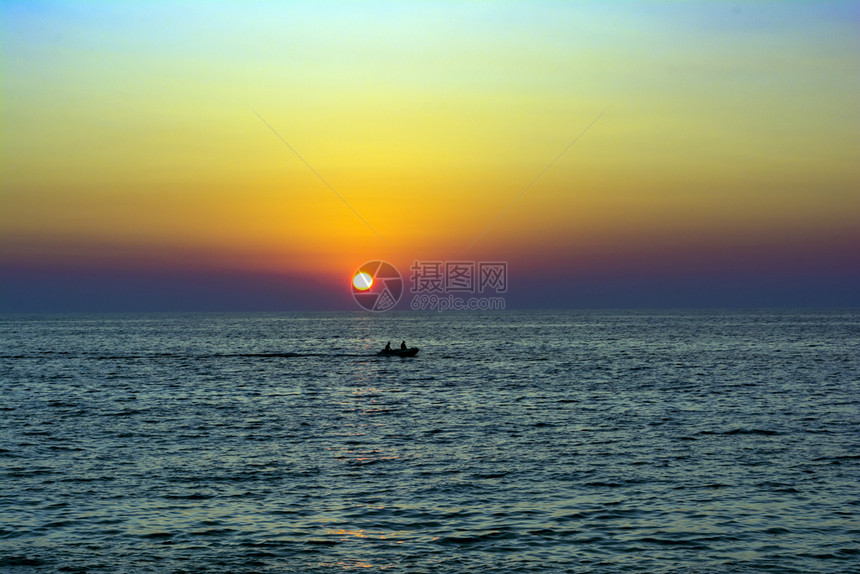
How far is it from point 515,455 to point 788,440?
591 inches

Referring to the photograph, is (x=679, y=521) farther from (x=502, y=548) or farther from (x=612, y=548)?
(x=502, y=548)

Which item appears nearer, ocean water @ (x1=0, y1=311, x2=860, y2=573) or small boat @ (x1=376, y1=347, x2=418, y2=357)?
ocean water @ (x1=0, y1=311, x2=860, y2=573)

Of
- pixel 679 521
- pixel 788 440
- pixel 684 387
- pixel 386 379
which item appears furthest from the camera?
pixel 386 379

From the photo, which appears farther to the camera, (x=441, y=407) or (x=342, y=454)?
(x=441, y=407)

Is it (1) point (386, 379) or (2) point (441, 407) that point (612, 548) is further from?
(1) point (386, 379)

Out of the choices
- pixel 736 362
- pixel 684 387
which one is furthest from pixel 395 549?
pixel 736 362

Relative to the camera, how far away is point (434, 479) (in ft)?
104

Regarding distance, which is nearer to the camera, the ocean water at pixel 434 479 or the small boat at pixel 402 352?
the ocean water at pixel 434 479

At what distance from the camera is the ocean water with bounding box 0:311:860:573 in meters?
22.8

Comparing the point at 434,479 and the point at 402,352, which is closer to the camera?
the point at 434,479

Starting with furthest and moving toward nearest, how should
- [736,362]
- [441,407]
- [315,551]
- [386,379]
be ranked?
[736,362] < [386,379] < [441,407] < [315,551]

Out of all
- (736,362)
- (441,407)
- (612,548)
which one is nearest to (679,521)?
(612,548)

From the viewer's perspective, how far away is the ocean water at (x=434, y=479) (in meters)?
22.8

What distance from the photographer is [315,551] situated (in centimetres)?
2289
